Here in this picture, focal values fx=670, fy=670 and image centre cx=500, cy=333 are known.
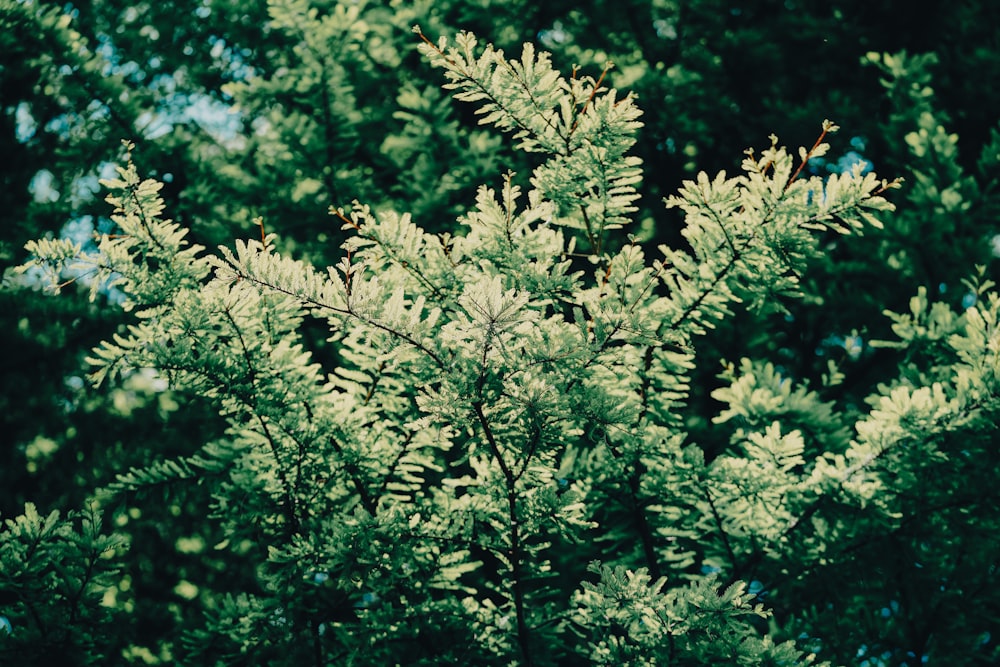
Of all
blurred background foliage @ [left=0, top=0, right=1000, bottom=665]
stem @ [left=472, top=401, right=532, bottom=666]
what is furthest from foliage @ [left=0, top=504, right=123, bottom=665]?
blurred background foliage @ [left=0, top=0, right=1000, bottom=665]

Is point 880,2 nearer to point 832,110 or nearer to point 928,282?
point 832,110

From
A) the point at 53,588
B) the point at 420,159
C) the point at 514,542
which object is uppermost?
the point at 420,159

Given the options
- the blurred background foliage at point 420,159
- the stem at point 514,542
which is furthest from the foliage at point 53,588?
the blurred background foliage at point 420,159

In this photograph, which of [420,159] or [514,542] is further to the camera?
[420,159]

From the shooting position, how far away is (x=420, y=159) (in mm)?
3521

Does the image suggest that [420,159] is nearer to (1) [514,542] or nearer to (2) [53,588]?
(1) [514,542]

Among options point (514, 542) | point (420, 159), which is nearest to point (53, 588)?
point (514, 542)

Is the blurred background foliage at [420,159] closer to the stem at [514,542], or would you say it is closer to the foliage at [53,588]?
the stem at [514,542]

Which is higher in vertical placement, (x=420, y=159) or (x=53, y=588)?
(x=420, y=159)

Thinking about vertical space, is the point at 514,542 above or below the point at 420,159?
below

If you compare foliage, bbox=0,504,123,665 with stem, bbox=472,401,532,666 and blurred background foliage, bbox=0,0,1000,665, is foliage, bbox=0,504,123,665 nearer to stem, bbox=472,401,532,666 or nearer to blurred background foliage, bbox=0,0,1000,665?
stem, bbox=472,401,532,666

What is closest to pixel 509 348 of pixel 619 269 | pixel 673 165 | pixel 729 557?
pixel 619 269

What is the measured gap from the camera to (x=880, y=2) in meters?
4.89

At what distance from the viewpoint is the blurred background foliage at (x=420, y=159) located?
3.12m
